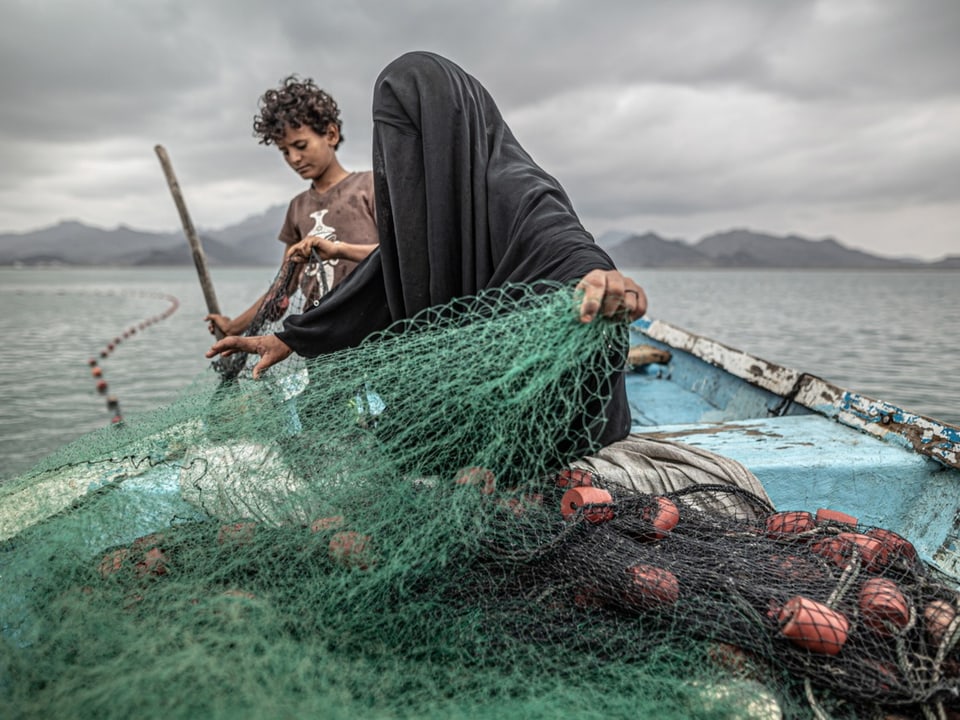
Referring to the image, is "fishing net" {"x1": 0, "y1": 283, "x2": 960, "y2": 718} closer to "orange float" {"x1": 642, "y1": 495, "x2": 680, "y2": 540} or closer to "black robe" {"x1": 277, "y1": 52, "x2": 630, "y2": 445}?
"orange float" {"x1": 642, "y1": 495, "x2": 680, "y2": 540}

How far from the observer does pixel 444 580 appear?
69.2 inches

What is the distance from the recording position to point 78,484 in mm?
2168

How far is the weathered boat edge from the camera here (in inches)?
117

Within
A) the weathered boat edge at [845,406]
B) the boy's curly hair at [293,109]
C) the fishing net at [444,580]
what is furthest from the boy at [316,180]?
the weathered boat edge at [845,406]

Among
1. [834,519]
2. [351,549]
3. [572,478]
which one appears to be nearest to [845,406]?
[834,519]

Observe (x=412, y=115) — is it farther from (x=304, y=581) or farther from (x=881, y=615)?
(x=881, y=615)

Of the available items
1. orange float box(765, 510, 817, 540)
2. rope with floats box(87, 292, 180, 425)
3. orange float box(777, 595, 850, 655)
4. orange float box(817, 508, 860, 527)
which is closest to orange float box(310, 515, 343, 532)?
orange float box(777, 595, 850, 655)

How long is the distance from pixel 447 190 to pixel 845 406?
8.82 ft

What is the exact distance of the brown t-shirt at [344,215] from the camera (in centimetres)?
358

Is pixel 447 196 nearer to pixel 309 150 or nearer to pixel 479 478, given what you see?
pixel 479 478

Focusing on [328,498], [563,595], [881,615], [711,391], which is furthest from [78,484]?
[711,391]

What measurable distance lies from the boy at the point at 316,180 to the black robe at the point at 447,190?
2.91 feet

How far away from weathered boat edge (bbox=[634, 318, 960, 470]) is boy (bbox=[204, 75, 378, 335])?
2.77 meters

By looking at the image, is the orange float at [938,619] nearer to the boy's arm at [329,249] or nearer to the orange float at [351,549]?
the orange float at [351,549]
